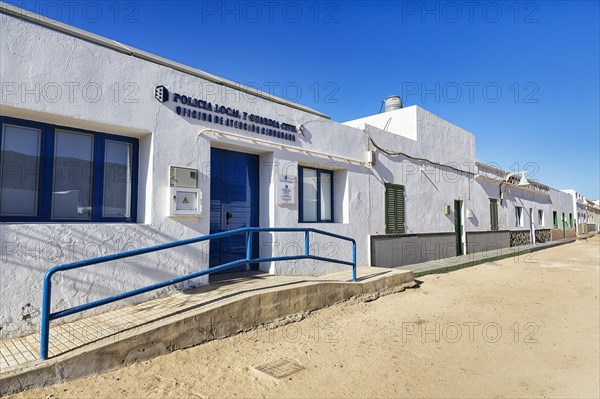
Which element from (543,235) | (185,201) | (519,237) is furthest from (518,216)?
(185,201)

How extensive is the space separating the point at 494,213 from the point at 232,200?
1322cm

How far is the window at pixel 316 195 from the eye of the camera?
25.4ft

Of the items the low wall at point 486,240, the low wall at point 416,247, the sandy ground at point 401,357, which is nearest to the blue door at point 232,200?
the sandy ground at point 401,357

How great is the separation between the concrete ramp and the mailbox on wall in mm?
1196

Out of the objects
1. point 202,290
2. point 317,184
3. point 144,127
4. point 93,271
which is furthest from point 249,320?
point 317,184

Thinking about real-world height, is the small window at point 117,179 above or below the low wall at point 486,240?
above

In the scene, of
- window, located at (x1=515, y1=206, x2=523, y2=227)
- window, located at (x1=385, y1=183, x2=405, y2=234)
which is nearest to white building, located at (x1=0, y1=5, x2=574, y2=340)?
window, located at (x1=385, y1=183, x2=405, y2=234)

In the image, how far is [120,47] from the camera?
5.25 metres

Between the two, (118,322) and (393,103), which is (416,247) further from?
(118,322)

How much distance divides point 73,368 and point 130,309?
51.1 inches

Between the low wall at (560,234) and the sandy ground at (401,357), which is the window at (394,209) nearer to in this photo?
the sandy ground at (401,357)

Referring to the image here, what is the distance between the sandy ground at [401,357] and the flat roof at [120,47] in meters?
4.12

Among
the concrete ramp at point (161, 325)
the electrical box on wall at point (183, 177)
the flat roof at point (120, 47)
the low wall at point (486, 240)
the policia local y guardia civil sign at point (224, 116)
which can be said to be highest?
the flat roof at point (120, 47)

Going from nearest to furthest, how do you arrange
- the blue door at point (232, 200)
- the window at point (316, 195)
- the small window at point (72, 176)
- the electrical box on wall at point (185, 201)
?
1. the small window at point (72, 176)
2. the electrical box on wall at point (185, 201)
3. the blue door at point (232, 200)
4. the window at point (316, 195)
